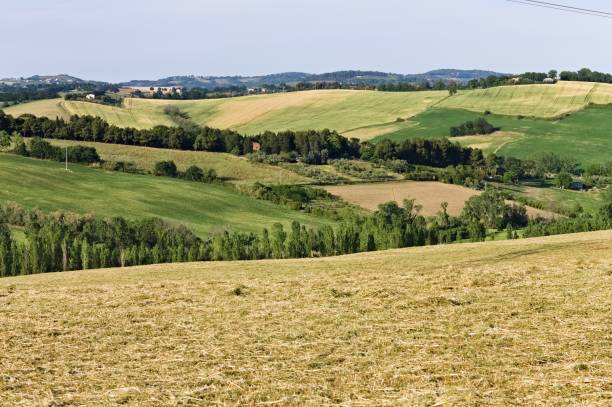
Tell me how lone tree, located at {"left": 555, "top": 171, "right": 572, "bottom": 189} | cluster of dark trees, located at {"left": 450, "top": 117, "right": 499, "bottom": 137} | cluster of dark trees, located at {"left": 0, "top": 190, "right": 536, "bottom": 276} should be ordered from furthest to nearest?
cluster of dark trees, located at {"left": 450, "top": 117, "right": 499, "bottom": 137} < lone tree, located at {"left": 555, "top": 171, "right": 572, "bottom": 189} < cluster of dark trees, located at {"left": 0, "top": 190, "right": 536, "bottom": 276}

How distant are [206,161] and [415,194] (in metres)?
40.4

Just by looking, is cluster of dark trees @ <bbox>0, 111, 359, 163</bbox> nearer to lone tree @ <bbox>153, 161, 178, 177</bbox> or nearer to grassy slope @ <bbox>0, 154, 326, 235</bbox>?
lone tree @ <bbox>153, 161, 178, 177</bbox>

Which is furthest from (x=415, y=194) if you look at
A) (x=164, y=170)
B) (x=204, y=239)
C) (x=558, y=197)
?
(x=164, y=170)

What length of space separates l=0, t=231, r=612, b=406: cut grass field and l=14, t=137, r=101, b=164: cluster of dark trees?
353 ft

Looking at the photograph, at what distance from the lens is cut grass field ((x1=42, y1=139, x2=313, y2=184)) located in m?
123

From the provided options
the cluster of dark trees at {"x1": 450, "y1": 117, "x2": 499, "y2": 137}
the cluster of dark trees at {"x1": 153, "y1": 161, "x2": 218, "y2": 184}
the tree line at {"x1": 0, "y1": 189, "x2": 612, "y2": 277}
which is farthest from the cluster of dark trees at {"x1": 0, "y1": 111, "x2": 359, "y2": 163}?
the cluster of dark trees at {"x1": 450, "y1": 117, "x2": 499, "y2": 137}

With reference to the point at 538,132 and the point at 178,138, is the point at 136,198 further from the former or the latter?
the point at 538,132

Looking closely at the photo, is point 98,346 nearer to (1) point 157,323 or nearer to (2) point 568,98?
(1) point 157,323

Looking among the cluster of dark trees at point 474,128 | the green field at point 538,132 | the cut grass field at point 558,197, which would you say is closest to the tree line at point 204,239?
the cut grass field at point 558,197

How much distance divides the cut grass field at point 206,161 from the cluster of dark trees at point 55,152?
3327mm

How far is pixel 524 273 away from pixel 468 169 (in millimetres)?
114102

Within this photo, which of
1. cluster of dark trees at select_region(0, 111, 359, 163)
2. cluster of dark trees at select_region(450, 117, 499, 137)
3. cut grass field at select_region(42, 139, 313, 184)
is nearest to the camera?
cut grass field at select_region(42, 139, 313, 184)

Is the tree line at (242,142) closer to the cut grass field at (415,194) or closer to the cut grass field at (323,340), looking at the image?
the cut grass field at (415,194)

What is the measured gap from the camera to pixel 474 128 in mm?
176875
